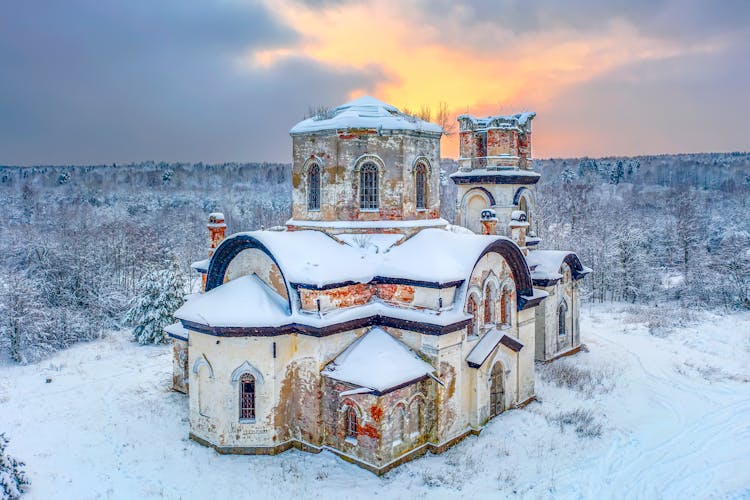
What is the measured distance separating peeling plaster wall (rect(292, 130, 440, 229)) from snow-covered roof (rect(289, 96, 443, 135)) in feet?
0.64

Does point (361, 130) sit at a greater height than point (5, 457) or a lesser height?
greater

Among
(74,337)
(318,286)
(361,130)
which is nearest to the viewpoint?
(318,286)

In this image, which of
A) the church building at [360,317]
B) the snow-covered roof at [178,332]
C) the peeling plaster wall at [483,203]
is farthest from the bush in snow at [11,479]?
the peeling plaster wall at [483,203]

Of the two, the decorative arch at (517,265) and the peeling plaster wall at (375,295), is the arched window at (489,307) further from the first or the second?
the peeling plaster wall at (375,295)

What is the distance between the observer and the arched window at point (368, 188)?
14.4 metres

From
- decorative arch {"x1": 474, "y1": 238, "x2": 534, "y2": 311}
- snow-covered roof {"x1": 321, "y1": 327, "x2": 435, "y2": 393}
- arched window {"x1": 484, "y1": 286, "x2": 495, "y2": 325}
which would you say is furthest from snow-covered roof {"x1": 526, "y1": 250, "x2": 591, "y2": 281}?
snow-covered roof {"x1": 321, "y1": 327, "x2": 435, "y2": 393}

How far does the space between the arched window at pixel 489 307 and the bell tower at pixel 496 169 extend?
231 inches

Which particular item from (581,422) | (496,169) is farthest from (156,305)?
(581,422)

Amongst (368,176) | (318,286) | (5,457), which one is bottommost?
(5,457)

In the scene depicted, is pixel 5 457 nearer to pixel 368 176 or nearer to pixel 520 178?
pixel 368 176

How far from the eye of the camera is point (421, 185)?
15.2 meters

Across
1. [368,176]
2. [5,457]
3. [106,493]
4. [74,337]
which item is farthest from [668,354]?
[74,337]

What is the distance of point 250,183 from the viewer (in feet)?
359

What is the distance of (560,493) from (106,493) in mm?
9233
